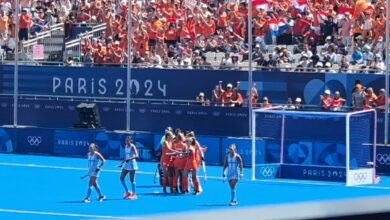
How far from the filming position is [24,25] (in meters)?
40.9

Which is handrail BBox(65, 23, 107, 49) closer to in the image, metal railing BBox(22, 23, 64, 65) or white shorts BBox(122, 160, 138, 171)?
metal railing BBox(22, 23, 64, 65)

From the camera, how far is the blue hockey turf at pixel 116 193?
25.1 meters

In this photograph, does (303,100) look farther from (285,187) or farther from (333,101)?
(285,187)

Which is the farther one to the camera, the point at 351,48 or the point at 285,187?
the point at 351,48

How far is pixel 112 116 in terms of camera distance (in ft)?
122

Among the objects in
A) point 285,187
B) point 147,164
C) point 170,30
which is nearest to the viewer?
point 285,187

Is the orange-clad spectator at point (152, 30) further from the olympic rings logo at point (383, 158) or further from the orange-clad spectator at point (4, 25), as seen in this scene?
the olympic rings logo at point (383, 158)

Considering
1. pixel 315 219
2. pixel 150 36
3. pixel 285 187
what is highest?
pixel 150 36

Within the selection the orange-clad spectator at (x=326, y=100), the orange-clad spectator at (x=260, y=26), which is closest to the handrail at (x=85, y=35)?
the orange-clad spectator at (x=260, y=26)

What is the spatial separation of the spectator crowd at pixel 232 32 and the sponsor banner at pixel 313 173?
13.4 feet

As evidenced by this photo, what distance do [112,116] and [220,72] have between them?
13.4ft

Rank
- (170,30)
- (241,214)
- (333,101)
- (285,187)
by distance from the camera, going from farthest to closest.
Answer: (170,30), (333,101), (285,187), (241,214)

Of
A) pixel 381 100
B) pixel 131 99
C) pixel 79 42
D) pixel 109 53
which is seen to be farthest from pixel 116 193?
pixel 79 42

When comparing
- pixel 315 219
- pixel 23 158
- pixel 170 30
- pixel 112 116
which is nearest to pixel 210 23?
pixel 170 30
